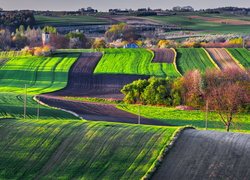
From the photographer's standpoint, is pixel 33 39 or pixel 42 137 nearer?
pixel 42 137

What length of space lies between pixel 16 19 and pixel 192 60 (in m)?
78.7

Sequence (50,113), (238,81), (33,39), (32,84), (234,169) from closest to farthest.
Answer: (234,169) < (50,113) < (238,81) < (32,84) < (33,39)

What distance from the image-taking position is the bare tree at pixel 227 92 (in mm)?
52794

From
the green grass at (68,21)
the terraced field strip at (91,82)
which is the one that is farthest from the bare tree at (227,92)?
the green grass at (68,21)

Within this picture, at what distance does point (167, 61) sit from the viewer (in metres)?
93.6

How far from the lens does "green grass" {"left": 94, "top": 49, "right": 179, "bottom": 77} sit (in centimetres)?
8609

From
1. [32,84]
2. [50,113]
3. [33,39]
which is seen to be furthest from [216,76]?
[33,39]

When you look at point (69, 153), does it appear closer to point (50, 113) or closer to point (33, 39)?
point (50, 113)

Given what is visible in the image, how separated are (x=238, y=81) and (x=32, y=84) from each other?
2891cm

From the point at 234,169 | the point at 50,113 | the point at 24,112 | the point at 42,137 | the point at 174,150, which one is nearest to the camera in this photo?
the point at 234,169

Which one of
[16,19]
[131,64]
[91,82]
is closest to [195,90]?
[91,82]

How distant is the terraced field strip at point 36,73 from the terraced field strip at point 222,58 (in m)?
19.3

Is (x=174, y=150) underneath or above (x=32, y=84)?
above

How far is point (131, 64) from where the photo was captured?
9306 centimetres
